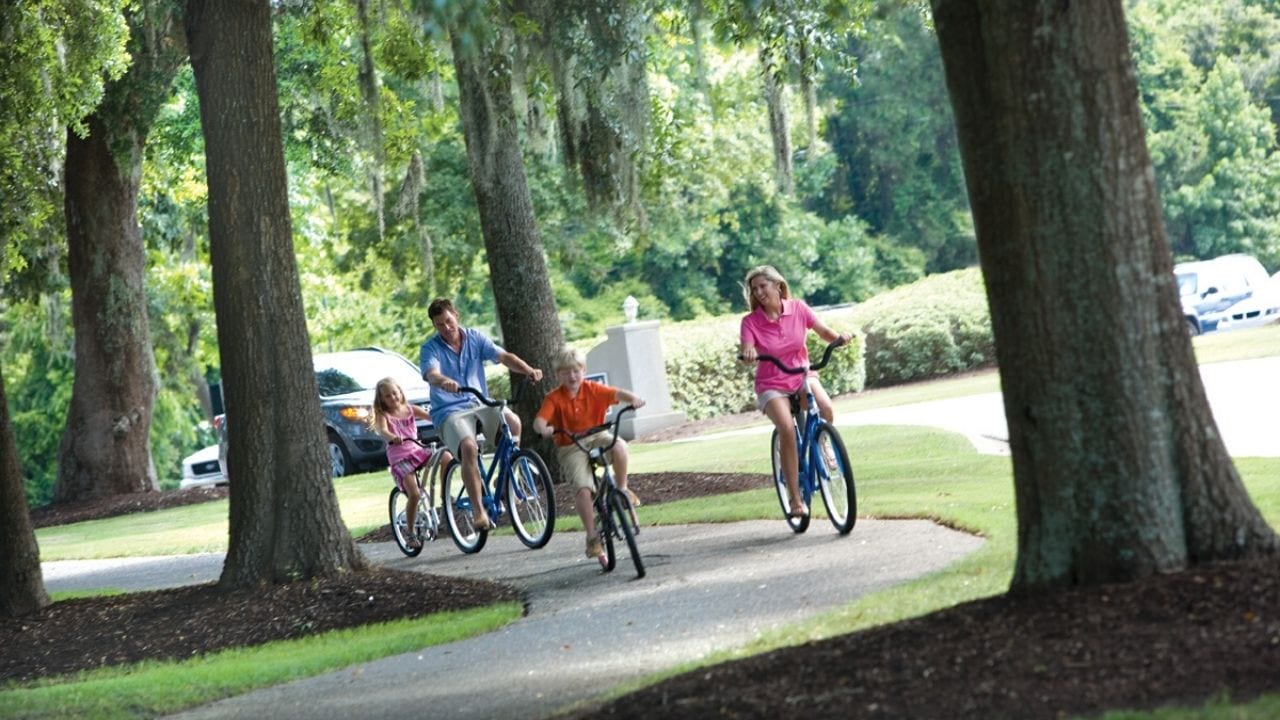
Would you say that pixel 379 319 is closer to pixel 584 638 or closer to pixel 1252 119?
pixel 1252 119

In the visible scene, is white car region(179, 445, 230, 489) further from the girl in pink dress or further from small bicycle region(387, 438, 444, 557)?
the girl in pink dress

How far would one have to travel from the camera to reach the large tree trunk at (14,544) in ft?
40.7

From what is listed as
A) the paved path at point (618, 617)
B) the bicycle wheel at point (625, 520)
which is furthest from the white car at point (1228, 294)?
the bicycle wheel at point (625, 520)

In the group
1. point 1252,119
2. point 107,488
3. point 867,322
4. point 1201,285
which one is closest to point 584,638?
point 107,488

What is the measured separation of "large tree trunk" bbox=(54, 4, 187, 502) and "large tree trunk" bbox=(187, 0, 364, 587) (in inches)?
497

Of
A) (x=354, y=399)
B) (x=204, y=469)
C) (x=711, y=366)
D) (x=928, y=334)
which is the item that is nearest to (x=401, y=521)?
(x=354, y=399)

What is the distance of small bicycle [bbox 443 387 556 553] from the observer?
42.2 feet

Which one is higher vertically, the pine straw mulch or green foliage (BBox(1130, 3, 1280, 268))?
green foliage (BBox(1130, 3, 1280, 268))

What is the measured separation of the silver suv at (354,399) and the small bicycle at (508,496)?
1116 centimetres

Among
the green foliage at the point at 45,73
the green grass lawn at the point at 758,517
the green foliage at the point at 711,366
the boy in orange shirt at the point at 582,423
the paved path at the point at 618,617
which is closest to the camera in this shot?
the paved path at the point at 618,617

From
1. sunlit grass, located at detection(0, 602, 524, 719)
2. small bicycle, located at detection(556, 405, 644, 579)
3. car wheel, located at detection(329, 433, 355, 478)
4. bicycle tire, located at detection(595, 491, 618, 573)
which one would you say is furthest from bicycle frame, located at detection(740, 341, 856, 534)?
car wheel, located at detection(329, 433, 355, 478)

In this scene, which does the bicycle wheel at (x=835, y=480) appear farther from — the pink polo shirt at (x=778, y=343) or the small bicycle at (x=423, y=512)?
the small bicycle at (x=423, y=512)

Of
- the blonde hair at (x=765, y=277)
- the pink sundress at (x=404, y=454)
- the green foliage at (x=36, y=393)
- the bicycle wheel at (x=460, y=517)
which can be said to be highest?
the green foliage at (x=36, y=393)

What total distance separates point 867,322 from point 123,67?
1877 centimetres
